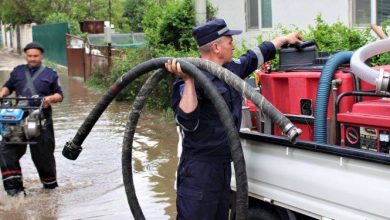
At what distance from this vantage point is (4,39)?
61.4m

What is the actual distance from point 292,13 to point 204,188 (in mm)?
7549

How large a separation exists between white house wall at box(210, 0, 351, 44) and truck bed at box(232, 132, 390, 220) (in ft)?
19.7

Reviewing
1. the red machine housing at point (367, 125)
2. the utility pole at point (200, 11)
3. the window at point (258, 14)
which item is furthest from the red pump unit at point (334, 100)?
the window at point (258, 14)

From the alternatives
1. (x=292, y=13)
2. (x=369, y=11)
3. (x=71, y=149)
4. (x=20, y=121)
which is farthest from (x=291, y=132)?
(x=292, y=13)

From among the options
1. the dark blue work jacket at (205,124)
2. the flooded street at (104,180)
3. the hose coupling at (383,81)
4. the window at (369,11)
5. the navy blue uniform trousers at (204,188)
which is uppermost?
the window at (369,11)

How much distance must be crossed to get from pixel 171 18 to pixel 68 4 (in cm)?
3144

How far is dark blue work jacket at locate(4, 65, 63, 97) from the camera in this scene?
7.11 meters

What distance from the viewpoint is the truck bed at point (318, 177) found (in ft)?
9.99

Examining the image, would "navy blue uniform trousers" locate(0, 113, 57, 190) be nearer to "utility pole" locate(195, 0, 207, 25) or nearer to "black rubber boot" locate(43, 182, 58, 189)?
"black rubber boot" locate(43, 182, 58, 189)

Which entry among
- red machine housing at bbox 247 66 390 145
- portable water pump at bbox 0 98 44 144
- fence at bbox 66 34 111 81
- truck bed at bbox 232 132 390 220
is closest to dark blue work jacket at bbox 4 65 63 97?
portable water pump at bbox 0 98 44 144

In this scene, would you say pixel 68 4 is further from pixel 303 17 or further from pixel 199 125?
pixel 199 125

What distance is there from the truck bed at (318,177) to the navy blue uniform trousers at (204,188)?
26cm

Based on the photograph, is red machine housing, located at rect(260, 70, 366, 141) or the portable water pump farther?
the portable water pump

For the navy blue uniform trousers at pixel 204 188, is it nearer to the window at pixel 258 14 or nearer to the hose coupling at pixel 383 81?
the hose coupling at pixel 383 81
